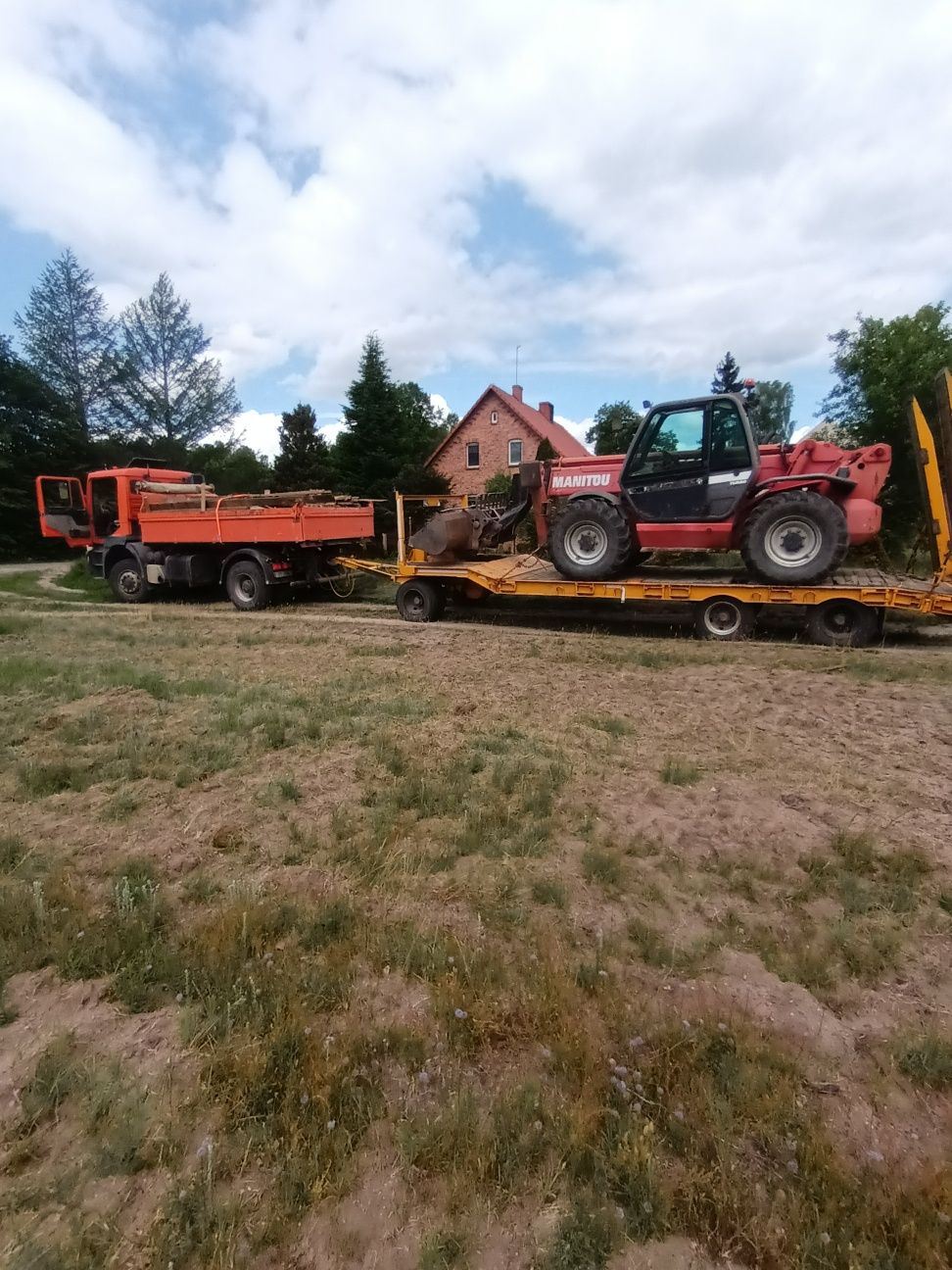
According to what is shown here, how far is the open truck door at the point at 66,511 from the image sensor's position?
15523 millimetres

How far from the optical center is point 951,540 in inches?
354

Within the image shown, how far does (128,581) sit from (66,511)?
240 cm

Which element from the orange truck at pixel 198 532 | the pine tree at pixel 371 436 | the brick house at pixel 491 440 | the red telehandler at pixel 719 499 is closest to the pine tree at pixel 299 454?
the pine tree at pixel 371 436

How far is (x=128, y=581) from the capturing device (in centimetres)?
1499

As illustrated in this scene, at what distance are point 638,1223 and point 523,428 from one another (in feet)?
115

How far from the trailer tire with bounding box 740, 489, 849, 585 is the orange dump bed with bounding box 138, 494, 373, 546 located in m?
7.72

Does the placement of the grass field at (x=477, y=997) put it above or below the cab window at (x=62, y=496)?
below

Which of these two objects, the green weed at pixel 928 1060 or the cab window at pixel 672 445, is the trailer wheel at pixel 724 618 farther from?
the green weed at pixel 928 1060

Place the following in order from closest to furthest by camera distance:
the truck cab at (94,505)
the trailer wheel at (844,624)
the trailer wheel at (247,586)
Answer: the trailer wheel at (844,624), the trailer wheel at (247,586), the truck cab at (94,505)

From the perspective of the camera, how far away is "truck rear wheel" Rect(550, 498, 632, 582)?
9.73m

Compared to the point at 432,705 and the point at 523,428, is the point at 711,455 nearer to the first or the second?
the point at 432,705

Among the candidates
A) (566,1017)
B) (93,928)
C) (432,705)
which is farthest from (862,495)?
(93,928)

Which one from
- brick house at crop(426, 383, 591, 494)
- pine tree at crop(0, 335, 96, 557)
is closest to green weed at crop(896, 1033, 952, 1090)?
pine tree at crop(0, 335, 96, 557)

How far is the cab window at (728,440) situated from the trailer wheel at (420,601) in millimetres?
4798
